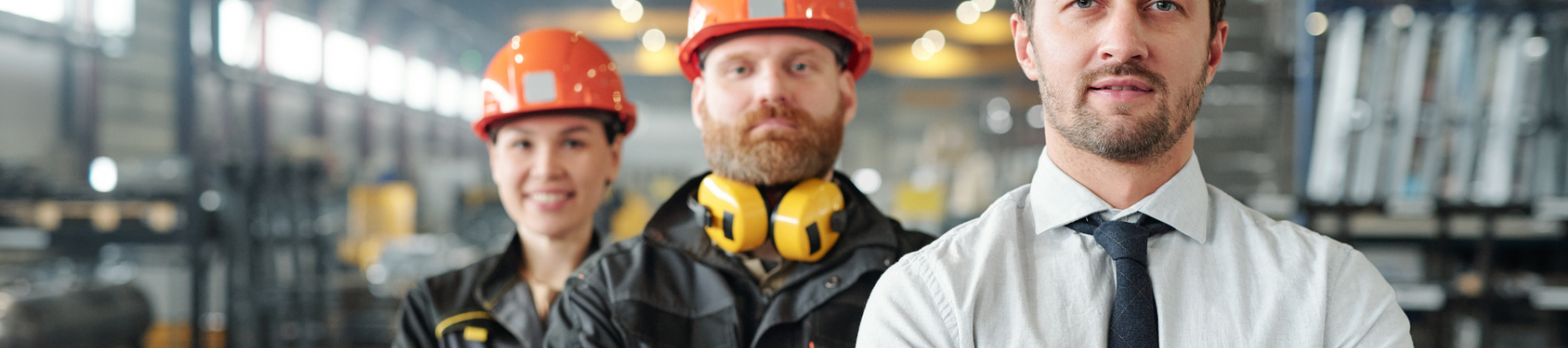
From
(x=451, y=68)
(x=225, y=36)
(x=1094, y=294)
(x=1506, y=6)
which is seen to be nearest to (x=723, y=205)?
(x=1094, y=294)

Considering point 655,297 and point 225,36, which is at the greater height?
point 225,36

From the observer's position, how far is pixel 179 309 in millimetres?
6867

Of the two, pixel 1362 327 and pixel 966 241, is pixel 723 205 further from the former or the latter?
pixel 1362 327

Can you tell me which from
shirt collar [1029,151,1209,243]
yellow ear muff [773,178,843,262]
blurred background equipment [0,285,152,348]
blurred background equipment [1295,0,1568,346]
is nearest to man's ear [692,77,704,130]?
yellow ear muff [773,178,843,262]

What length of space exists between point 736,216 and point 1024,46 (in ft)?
1.86

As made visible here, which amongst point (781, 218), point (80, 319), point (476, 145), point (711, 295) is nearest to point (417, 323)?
point (711, 295)

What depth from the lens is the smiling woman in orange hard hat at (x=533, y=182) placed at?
6.37ft

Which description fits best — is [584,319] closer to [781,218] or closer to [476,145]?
[781,218]

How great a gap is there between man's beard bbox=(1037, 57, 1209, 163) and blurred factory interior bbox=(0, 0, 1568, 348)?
0.72 meters

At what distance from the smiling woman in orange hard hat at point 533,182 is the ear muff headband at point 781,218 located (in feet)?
1.54

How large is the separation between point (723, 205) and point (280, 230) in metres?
5.58

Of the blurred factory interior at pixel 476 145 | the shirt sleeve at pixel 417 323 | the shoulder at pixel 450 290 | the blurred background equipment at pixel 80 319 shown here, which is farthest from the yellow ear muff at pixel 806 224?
the blurred background equipment at pixel 80 319

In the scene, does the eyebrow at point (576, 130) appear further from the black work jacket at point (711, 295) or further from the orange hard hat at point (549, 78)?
the black work jacket at point (711, 295)

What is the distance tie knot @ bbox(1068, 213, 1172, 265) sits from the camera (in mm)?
1134
